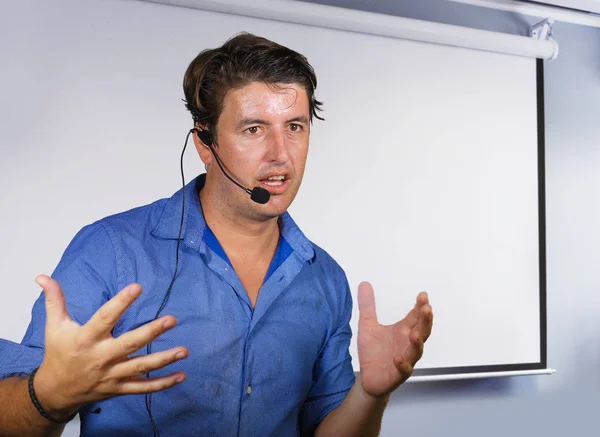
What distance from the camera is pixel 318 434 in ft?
4.62

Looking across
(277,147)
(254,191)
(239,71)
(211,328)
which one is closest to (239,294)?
(211,328)

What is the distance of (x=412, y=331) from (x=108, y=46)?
131 cm

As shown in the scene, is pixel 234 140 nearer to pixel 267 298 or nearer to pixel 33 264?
pixel 267 298

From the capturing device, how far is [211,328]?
4.36 feet

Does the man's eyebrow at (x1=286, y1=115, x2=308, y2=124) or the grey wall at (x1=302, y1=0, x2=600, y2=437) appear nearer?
the man's eyebrow at (x1=286, y1=115, x2=308, y2=124)

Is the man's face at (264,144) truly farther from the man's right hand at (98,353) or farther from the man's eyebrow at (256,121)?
the man's right hand at (98,353)

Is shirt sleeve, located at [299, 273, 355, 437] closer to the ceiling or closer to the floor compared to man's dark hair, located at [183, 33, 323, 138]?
closer to the floor

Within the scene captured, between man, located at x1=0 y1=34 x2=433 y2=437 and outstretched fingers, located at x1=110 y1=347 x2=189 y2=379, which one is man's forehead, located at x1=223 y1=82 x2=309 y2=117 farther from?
outstretched fingers, located at x1=110 y1=347 x2=189 y2=379

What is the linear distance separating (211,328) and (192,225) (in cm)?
22

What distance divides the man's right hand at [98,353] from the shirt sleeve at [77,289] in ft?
0.79

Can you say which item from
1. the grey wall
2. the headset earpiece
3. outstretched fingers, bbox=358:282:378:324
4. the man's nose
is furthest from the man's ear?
the grey wall

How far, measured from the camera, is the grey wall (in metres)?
2.43

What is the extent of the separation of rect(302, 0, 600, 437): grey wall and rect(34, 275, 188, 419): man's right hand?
1761 mm

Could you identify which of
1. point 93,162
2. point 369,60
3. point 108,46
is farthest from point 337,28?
point 93,162
